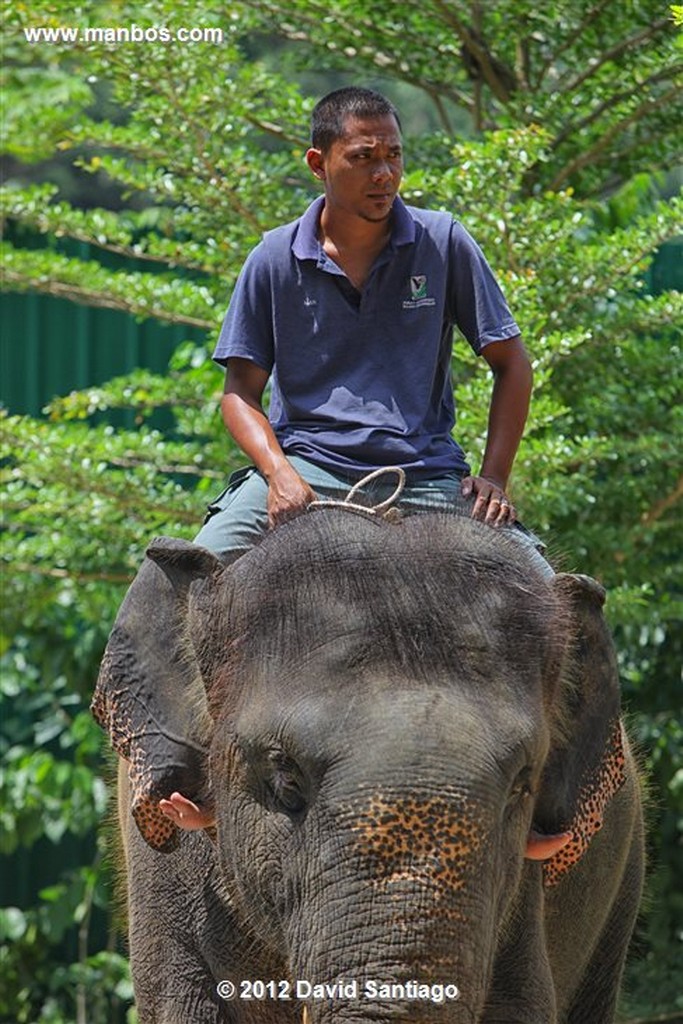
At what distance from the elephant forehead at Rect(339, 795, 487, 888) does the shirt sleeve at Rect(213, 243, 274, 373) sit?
4.76 ft

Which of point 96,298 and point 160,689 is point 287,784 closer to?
point 160,689

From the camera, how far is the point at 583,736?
13.7 feet

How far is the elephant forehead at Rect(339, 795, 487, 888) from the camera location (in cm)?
332

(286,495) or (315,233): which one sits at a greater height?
(315,233)

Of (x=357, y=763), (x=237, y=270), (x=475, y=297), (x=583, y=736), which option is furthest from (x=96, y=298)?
(x=357, y=763)

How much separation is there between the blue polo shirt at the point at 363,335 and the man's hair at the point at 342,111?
22cm

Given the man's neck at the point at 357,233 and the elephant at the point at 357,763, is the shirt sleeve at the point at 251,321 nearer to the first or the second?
the man's neck at the point at 357,233

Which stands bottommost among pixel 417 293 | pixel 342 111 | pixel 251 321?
pixel 251 321

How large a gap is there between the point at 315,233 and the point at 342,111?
32cm

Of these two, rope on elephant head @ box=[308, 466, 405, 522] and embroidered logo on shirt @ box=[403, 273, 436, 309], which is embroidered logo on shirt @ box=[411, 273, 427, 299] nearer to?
embroidered logo on shirt @ box=[403, 273, 436, 309]

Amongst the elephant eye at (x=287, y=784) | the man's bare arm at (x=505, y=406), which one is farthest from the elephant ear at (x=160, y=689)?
the man's bare arm at (x=505, y=406)

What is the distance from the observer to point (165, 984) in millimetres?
4316

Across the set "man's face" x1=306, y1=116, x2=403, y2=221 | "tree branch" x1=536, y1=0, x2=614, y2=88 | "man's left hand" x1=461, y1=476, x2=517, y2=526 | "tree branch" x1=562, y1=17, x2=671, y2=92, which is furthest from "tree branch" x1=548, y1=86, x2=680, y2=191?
"man's left hand" x1=461, y1=476, x2=517, y2=526

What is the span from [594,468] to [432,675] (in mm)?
4055
